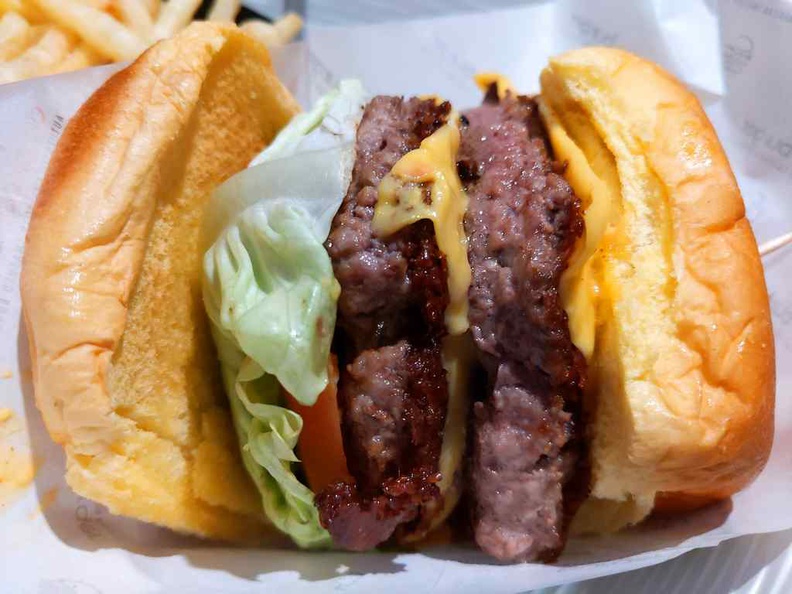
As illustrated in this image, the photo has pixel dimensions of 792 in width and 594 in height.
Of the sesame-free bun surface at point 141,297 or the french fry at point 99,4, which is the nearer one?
the sesame-free bun surface at point 141,297

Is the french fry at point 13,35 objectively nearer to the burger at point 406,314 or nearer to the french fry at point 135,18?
the french fry at point 135,18

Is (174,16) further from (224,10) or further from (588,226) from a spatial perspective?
(588,226)

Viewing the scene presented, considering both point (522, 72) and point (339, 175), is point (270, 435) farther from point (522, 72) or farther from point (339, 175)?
point (522, 72)

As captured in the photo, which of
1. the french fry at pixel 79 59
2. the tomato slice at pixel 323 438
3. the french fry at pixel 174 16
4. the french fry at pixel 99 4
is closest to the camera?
the tomato slice at pixel 323 438

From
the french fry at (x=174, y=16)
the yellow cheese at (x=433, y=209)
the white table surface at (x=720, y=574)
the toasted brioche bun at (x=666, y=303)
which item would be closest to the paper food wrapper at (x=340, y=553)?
the white table surface at (x=720, y=574)

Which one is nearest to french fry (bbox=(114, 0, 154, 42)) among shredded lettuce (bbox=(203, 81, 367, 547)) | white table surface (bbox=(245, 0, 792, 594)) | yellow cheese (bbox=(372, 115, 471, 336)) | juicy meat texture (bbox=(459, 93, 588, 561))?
shredded lettuce (bbox=(203, 81, 367, 547))

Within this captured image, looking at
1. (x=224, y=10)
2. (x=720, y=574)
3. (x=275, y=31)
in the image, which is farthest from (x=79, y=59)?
(x=720, y=574)
